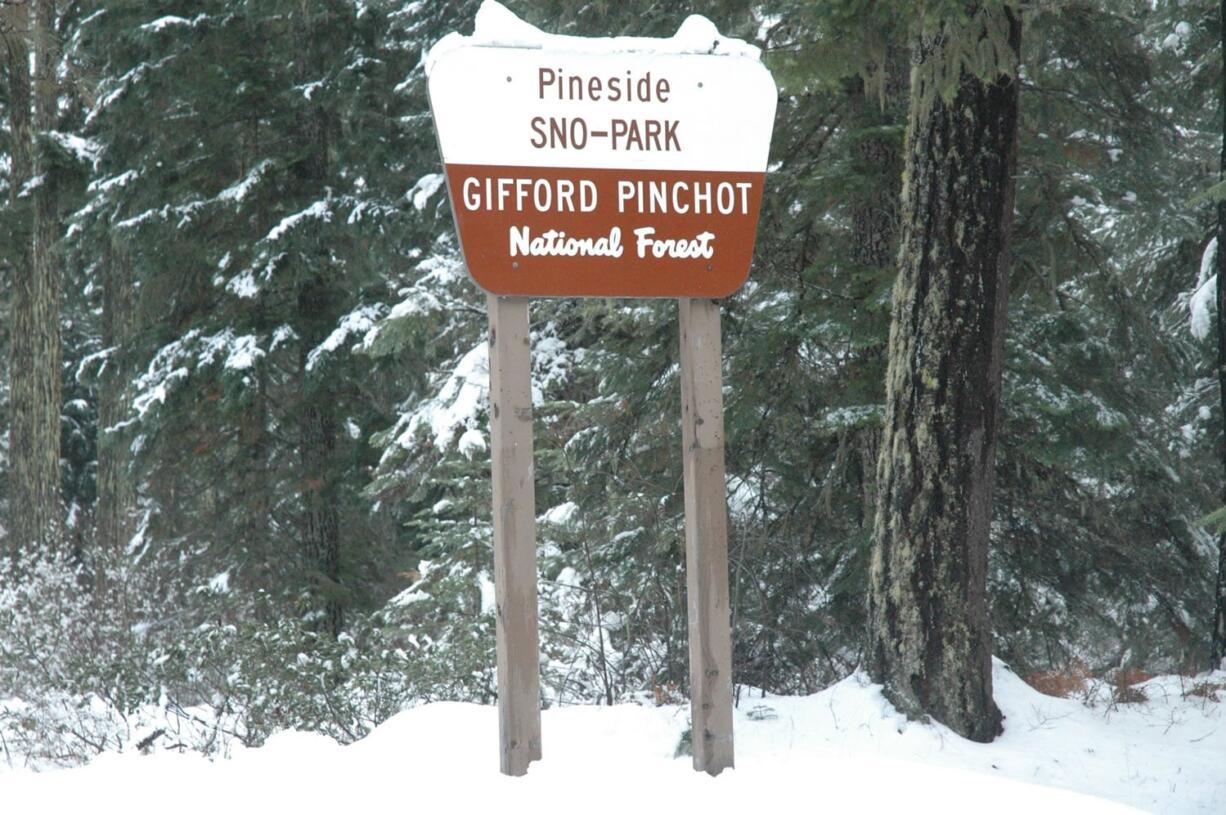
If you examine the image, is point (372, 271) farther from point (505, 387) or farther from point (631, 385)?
point (505, 387)

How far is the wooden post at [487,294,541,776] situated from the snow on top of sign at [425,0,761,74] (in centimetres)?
102

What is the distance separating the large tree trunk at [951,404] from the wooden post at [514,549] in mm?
2148

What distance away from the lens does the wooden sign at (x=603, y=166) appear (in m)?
4.78

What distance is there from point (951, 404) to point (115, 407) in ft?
41.8

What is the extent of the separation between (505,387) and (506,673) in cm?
113

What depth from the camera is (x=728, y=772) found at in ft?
16.2

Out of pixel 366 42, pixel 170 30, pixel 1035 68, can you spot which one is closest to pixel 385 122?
pixel 366 42

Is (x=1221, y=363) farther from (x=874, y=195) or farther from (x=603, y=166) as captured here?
(x=603, y=166)

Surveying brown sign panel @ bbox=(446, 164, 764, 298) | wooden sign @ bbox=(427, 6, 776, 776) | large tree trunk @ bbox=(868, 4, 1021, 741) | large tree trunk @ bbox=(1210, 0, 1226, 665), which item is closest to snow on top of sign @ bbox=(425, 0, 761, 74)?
wooden sign @ bbox=(427, 6, 776, 776)

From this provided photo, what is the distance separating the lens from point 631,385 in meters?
8.60

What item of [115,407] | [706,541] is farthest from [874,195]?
[115,407]

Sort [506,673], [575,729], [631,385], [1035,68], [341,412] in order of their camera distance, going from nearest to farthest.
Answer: [506,673], [575,729], [1035,68], [631,385], [341,412]

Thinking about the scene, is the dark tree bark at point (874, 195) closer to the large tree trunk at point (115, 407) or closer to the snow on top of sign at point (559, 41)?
the snow on top of sign at point (559, 41)

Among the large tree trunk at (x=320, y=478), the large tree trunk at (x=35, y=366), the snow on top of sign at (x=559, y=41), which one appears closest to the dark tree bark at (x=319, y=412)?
the large tree trunk at (x=320, y=478)
